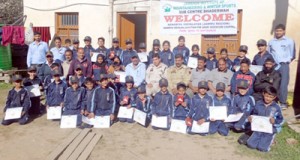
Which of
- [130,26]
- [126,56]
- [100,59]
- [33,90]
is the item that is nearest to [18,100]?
[33,90]

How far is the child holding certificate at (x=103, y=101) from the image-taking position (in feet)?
21.8

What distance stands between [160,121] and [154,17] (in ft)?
15.7

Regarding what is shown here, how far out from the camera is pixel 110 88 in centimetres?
682

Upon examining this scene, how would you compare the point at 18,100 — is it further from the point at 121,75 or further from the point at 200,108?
the point at 200,108

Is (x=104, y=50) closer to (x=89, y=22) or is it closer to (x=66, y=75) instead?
(x=66, y=75)

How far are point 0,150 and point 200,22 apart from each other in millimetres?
6582

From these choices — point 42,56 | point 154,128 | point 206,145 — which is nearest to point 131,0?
point 42,56

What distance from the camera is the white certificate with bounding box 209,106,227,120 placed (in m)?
6.09

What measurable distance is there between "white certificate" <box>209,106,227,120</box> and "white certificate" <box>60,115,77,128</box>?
2.69 meters

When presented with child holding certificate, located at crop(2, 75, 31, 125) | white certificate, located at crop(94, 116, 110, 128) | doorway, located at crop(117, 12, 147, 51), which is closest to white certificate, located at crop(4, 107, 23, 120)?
child holding certificate, located at crop(2, 75, 31, 125)

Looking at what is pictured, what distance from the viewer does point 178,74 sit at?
277 inches

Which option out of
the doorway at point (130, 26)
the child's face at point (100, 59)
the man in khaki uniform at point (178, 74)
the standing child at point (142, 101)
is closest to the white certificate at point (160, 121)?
→ the standing child at point (142, 101)

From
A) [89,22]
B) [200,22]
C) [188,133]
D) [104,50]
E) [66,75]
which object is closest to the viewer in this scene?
[188,133]

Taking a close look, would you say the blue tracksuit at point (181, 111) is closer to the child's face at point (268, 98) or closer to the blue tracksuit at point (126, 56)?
the child's face at point (268, 98)
